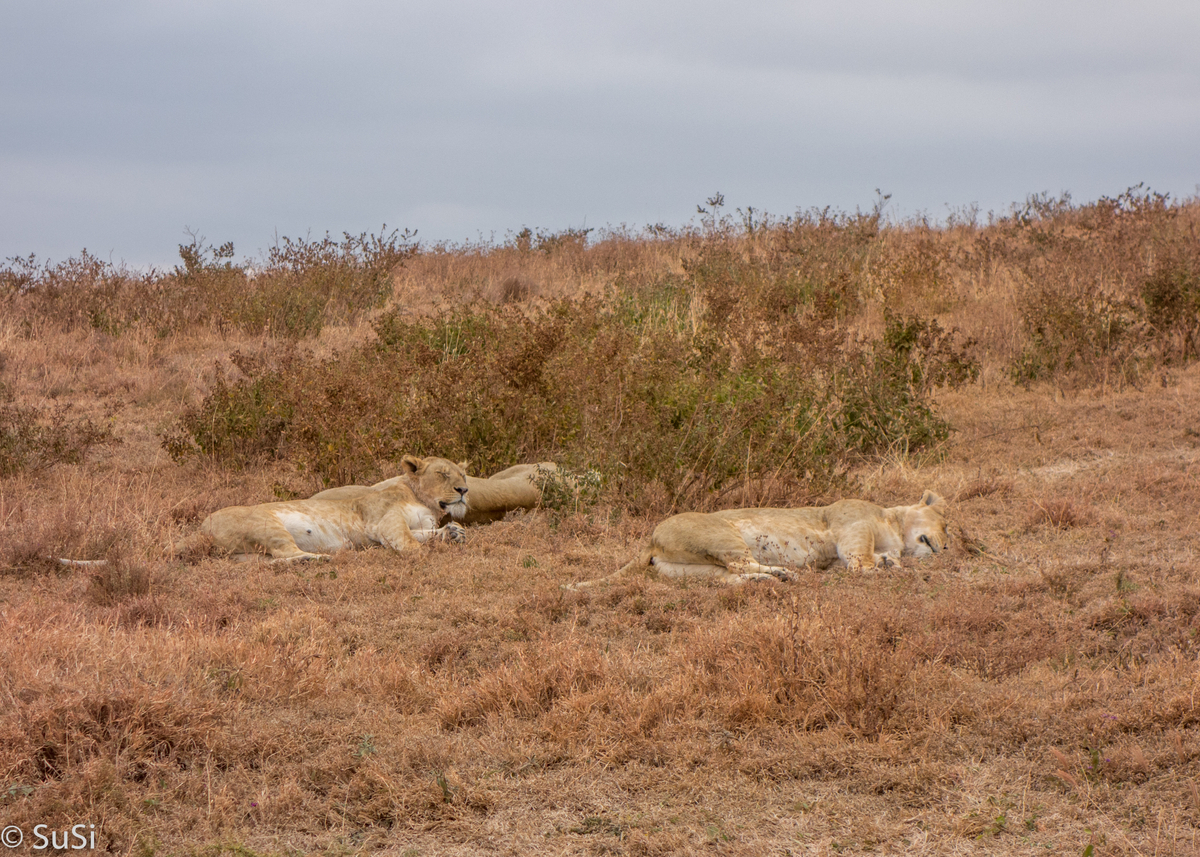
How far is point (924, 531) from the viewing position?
7.91 meters

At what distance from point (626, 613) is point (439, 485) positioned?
2.90 metres

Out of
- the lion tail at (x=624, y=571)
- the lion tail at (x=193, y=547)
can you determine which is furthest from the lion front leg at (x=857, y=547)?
the lion tail at (x=193, y=547)

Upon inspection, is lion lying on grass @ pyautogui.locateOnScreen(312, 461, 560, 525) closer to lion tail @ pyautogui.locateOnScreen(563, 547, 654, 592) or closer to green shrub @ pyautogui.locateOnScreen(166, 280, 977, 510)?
green shrub @ pyautogui.locateOnScreen(166, 280, 977, 510)

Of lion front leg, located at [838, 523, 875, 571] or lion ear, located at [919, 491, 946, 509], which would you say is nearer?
lion front leg, located at [838, 523, 875, 571]

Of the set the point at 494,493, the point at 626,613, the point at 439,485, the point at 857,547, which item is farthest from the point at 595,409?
the point at 626,613

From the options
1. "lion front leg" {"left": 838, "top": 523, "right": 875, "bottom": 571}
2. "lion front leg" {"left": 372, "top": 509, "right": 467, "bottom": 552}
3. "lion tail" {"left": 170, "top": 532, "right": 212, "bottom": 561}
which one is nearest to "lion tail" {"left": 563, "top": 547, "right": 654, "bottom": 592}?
"lion front leg" {"left": 838, "top": 523, "right": 875, "bottom": 571}

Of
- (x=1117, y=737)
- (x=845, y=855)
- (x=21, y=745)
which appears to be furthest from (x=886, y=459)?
(x=21, y=745)

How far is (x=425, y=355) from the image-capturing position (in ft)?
39.1

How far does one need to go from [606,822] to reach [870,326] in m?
14.4

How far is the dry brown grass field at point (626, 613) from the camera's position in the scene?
4.18 metres

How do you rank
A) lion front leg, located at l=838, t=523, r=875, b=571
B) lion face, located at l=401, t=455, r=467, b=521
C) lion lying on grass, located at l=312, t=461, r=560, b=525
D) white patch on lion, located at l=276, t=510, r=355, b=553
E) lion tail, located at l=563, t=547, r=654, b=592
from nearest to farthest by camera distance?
lion tail, located at l=563, t=547, r=654, b=592
lion front leg, located at l=838, t=523, r=875, b=571
white patch on lion, located at l=276, t=510, r=355, b=553
lion face, located at l=401, t=455, r=467, b=521
lion lying on grass, located at l=312, t=461, r=560, b=525

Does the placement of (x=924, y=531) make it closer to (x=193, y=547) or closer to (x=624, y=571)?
(x=624, y=571)

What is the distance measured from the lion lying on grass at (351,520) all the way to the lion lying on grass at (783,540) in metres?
2.07

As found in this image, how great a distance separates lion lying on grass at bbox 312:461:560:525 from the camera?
9.14 meters
